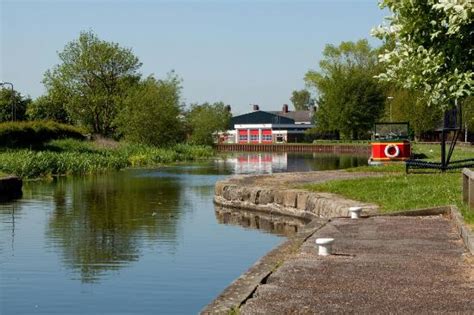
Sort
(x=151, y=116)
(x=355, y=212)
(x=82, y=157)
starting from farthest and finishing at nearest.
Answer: (x=151, y=116) → (x=82, y=157) → (x=355, y=212)

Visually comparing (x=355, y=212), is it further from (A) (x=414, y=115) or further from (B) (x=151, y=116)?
(A) (x=414, y=115)

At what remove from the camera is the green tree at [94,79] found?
86812 mm

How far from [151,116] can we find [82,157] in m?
22.8

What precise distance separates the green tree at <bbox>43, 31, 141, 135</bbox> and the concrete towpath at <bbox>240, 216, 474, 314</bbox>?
241 ft

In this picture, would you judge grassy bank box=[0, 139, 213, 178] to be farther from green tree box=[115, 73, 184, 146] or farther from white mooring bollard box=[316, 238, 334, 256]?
white mooring bollard box=[316, 238, 334, 256]

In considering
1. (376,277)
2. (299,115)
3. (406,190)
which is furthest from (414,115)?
(376,277)

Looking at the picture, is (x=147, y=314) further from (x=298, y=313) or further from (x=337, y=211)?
(x=337, y=211)

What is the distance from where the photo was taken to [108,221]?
24.4 m

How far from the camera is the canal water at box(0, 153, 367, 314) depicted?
13500 mm

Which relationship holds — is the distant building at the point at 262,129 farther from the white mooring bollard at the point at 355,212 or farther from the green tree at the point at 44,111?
the white mooring bollard at the point at 355,212

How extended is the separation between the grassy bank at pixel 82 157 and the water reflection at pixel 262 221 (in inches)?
→ 760

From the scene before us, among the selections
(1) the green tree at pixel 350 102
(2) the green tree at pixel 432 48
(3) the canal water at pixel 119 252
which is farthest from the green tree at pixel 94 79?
(2) the green tree at pixel 432 48

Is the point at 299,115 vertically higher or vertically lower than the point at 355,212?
higher

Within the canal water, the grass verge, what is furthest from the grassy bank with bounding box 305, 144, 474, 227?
the canal water
